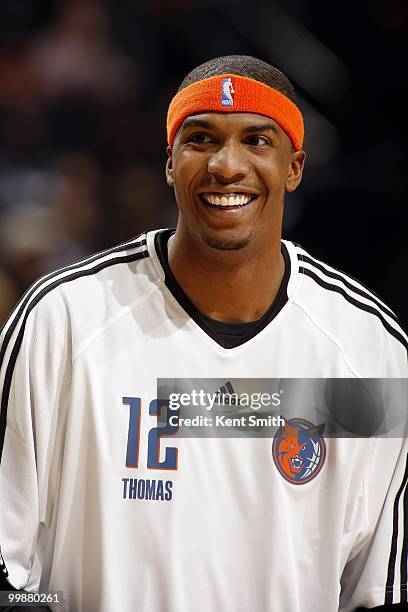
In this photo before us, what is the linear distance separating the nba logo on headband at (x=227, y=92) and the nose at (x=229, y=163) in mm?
76

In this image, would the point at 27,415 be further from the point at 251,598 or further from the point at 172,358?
the point at 251,598

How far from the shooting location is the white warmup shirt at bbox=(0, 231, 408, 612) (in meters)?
1.62

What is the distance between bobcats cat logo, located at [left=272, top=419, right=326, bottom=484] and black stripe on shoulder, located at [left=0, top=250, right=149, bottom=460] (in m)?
0.48

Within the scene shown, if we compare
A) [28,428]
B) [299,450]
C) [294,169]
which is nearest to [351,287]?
[294,169]

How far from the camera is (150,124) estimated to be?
8.07ft

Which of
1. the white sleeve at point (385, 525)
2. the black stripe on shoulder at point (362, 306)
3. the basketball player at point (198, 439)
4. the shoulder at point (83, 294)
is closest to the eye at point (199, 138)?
the basketball player at point (198, 439)

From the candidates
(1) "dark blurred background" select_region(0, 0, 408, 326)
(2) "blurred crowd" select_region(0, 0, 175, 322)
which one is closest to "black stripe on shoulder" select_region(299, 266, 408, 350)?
(1) "dark blurred background" select_region(0, 0, 408, 326)

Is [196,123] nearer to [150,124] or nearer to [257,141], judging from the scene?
[257,141]

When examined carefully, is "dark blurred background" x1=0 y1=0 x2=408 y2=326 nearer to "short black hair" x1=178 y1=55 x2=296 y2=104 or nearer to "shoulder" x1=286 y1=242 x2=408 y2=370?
"shoulder" x1=286 y1=242 x2=408 y2=370

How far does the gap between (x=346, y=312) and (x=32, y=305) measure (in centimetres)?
66

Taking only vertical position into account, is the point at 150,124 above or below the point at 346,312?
above

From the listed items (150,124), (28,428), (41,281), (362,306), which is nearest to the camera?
(28,428)

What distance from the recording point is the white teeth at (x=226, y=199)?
1656 mm

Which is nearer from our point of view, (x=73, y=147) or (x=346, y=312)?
(x=346, y=312)
